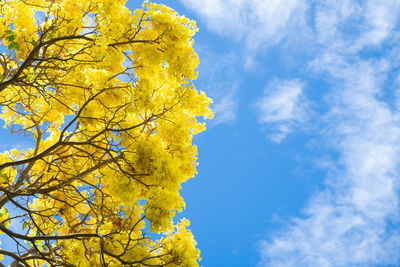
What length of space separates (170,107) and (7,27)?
150 inches

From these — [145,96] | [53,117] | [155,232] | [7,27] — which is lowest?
[155,232]

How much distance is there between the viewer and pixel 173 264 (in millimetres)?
5609

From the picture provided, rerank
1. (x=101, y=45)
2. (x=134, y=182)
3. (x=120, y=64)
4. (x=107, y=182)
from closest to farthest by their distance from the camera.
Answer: (x=101, y=45)
(x=134, y=182)
(x=107, y=182)
(x=120, y=64)

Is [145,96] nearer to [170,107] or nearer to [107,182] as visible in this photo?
[170,107]

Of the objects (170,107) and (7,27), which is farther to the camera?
(7,27)

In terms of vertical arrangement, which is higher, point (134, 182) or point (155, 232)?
point (134, 182)

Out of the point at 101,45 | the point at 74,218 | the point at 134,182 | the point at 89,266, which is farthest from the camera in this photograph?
the point at 74,218

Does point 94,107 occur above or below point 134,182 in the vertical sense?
above

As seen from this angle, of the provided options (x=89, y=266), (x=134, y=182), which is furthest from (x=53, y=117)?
(x=89, y=266)

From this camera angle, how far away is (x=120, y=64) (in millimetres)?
7137

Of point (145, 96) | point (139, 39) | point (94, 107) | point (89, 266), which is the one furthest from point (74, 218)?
point (139, 39)

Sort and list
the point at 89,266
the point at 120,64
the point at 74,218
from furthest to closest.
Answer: the point at 74,218 < the point at 120,64 < the point at 89,266

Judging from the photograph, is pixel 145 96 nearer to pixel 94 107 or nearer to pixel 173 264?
pixel 94 107

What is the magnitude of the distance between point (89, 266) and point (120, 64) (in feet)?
12.4
